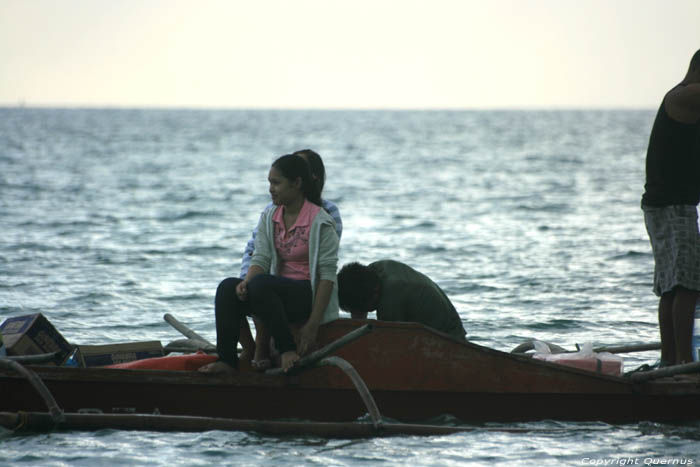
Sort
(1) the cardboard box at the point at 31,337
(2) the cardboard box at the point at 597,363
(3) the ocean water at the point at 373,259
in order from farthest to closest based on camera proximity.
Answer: (2) the cardboard box at the point at 597,363 → (1) the cardboard box at the point at 31,337 → (3) the ocean water at the point at 373,259

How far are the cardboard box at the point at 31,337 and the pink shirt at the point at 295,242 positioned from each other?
1722 mm

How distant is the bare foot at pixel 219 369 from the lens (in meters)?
6.52

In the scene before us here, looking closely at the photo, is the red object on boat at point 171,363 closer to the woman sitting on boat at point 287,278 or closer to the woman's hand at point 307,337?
the woman sitting on boat at point 287,278

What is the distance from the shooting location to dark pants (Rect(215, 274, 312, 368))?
6.28 meters

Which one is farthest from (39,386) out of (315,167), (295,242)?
(315,167)

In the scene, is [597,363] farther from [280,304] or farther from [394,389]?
[280,304]

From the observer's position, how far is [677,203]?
6641 millimetres

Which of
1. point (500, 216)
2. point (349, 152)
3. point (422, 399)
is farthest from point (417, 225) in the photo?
point (349, 152)

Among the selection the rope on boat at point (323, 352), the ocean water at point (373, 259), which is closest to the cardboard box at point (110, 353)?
the ocean water at point (373, 259)

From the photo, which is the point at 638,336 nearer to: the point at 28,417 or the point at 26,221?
the point at 28,417

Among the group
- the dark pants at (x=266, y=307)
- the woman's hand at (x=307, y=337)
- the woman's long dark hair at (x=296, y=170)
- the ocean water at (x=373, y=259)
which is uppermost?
the woman's long dark hair at (x=296, y=170)

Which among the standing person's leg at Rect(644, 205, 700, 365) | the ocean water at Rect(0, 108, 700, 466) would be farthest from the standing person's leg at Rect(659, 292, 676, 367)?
the ocean water at Rect(0, 108, 700, 466)

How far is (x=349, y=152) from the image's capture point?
71188mm

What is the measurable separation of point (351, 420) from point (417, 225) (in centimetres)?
1798
